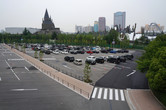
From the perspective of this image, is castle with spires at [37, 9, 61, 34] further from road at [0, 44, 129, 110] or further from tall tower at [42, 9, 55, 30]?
road at [0, 44, 129, 110]

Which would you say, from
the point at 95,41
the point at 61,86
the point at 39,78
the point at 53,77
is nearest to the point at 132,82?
the point at 61,86

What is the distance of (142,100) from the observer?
1686 centimetres

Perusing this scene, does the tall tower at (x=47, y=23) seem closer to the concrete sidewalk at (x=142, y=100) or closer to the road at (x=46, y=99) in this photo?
the road at (x=46, y=99)

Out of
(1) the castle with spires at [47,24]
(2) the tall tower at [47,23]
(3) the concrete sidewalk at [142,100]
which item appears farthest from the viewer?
(2) the tall tower at [47,23]

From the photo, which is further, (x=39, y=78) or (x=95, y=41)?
(x=95, y=41)

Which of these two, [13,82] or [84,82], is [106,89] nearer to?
[84,82]

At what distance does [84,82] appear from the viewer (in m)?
23.1

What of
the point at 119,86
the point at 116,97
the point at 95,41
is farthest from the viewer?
the point at 95,41

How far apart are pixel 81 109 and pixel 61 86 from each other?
23.6ft

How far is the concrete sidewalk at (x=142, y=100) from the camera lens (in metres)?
15.3

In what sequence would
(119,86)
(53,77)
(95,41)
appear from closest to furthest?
(119,86) < (53,77) < (95,41)

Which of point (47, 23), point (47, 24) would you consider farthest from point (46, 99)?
point (47, 23)

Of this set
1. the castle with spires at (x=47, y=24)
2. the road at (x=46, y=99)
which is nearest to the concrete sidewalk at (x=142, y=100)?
the road at (x=46, y=99)

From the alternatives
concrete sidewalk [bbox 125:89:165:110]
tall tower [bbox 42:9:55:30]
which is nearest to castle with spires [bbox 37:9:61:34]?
tall tower [bbox 42:9:55:30]
